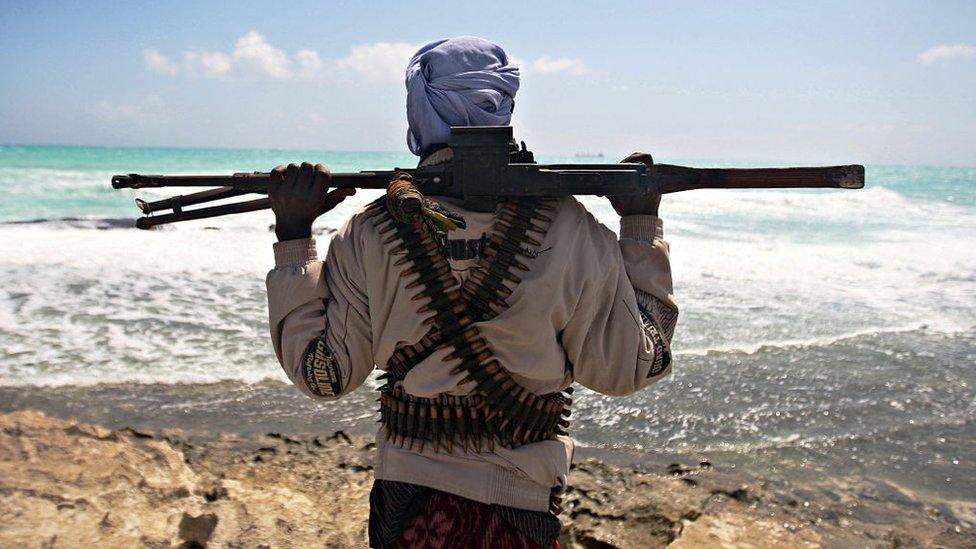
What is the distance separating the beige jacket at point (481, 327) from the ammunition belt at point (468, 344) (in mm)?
27

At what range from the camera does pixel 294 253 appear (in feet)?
6.16

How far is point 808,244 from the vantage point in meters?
17.3

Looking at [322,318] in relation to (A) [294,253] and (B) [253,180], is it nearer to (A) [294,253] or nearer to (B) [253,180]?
(A) [294,253]

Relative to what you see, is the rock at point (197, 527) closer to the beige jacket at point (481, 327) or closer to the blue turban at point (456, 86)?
the beige jacket at point (481, 327)

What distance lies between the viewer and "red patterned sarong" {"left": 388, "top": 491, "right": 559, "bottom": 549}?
6.07 ft

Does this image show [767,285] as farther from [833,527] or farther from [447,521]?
[447,521]

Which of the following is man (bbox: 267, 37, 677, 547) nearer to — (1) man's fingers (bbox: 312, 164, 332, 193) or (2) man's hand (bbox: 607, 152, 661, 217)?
(1) man's fingers (bbox: 312, 164, 332, 193)

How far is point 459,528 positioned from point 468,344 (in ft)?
1.44

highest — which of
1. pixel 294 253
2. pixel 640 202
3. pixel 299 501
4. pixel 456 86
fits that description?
pixel 456 86

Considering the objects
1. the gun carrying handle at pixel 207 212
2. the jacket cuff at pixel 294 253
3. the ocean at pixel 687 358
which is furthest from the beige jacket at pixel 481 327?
the ocean at pixel 687 358

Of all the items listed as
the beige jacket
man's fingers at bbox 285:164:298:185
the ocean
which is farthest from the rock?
man's fingers at bbox 285:164:298:185

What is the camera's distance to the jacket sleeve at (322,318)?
182 cm

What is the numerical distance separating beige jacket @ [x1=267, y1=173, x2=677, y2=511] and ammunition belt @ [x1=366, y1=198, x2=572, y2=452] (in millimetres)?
27

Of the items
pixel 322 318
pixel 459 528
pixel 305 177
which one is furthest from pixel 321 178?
A: pixel 459 528
